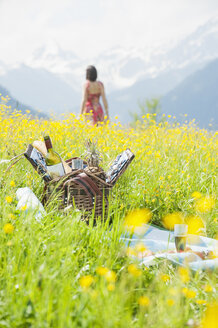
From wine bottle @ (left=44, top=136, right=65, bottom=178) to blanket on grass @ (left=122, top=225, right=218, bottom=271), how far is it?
790 millimetres

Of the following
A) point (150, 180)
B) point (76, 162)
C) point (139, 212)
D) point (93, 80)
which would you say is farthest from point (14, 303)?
point (93, 80)

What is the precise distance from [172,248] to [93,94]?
5.38m

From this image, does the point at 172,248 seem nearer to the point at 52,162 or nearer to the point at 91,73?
the point at 52,162

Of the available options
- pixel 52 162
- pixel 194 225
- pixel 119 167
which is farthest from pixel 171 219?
pixel 52 162

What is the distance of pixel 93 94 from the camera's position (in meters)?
7.71

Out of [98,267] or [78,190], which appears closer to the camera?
A: [98,267]

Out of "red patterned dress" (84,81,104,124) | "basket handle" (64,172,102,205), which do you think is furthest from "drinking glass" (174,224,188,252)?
"red patterned dress" (84,81,104,124)

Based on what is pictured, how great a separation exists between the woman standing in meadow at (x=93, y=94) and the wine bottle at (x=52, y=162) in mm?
4272

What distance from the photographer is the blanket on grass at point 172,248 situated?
7.53 feet

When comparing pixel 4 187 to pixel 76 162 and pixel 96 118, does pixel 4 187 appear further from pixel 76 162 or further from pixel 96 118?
pixel 96 118

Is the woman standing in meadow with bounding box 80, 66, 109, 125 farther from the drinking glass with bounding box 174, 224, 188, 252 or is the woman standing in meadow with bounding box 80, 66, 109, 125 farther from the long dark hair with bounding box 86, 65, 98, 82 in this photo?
the drinking glass with bounding box 174, 224, 188, 252

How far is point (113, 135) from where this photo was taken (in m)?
4.97

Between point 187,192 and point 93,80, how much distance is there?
4513 mm

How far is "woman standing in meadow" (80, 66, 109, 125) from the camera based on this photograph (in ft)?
24.8
